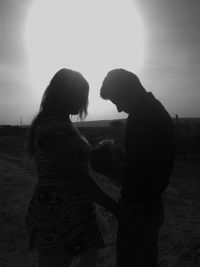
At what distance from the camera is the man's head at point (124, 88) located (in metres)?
2.52

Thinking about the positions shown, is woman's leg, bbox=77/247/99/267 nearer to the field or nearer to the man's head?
the man's head

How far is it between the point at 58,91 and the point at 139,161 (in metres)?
0.78

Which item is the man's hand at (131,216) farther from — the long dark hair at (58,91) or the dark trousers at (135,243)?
the long dark hair at (58,91)

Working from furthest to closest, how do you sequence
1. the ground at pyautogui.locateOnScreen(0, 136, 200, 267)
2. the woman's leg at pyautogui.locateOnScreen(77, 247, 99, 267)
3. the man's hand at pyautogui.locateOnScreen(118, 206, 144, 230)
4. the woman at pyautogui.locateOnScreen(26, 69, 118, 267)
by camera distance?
the ground at pyautogui.locateOnScreen(0, 136, 200, 267), the woman's leg at pyautogui.locateOnScreen(77, 247, 99, 267), the woman at pyautogui.locateOnScreen(26, 69, 118, 267), the man's hand at pyautogui.locateOnScreen(118, 206, 144, 230)

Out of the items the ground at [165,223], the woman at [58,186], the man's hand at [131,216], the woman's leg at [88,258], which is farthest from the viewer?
the ground at [165,223]

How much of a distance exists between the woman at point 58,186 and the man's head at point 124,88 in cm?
25

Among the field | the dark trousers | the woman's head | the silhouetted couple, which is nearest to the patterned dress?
the silhouetted couple

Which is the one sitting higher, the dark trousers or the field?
the dark trousers

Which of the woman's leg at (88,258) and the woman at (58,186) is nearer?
the woman at (58,186)

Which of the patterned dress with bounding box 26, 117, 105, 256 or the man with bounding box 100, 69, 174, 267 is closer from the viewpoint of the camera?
the man with bounding box 100, 69, 174, 267

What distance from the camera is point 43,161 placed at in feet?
8.75

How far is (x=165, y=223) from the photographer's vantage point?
21.2 ft

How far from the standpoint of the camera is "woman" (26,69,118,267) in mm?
2623

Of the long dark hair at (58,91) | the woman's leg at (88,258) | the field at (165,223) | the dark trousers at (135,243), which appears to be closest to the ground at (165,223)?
the field at (165,223)
